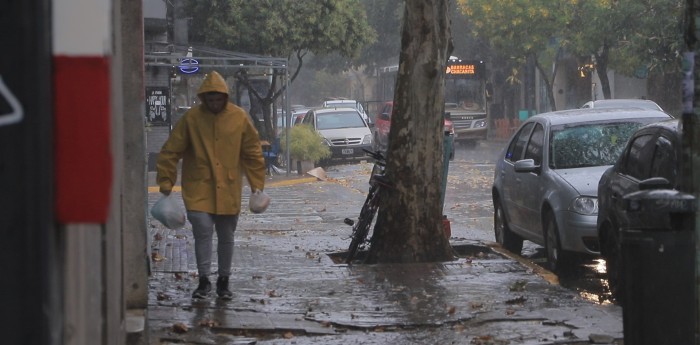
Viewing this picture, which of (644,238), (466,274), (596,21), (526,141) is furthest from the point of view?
(596,21)

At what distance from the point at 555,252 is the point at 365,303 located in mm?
2704

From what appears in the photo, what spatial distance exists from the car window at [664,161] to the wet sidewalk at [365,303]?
1101 millimetres

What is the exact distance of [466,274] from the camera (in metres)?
10.2

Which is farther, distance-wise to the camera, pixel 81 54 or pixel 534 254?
pixel 534 254

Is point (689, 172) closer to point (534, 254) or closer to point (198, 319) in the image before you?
point (198, 319)

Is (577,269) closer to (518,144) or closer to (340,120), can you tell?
(518,144)

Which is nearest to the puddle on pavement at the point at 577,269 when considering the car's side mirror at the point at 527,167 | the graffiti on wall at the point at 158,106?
the car's side mirror at the point at 527,167

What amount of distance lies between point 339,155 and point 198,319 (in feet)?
81.9

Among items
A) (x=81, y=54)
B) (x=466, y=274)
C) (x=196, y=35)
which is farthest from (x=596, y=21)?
(x=81, y=54)

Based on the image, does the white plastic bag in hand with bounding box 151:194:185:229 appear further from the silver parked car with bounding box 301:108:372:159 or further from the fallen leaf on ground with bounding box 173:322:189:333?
the silver parked car with bounding box 301:108:372:159

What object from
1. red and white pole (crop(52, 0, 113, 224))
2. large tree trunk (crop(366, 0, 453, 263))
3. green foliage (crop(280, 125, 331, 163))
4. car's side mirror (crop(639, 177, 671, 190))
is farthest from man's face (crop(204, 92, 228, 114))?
green foliage (crop(280, 125, 331, 163))

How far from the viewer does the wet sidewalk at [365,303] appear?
24.9 feet

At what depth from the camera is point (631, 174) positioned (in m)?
9.34

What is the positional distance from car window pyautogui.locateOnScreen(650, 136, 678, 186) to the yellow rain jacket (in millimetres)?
3076
